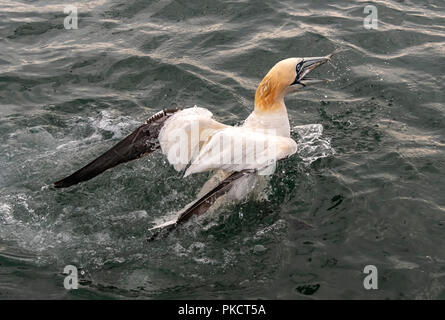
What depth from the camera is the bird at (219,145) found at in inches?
236

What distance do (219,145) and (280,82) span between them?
1379 mm

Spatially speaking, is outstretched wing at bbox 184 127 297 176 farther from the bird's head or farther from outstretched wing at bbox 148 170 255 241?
the bird's head

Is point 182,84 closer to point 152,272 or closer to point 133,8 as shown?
point 133,8

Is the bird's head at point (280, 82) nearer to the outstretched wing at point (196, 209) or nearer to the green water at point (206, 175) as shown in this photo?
the green water at point (206, 175)

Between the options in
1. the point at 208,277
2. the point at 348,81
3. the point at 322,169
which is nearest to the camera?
the point at 208,277

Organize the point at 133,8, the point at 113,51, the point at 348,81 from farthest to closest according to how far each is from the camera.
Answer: the point at 133,8 < the point at 113,51 < the point at 348,81

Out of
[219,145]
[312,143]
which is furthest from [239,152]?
[312,143]

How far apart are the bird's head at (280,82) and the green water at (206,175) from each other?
0.85 m

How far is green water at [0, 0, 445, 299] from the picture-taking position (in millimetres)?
5715

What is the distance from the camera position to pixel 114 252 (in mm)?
6012

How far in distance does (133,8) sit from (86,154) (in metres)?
4.99

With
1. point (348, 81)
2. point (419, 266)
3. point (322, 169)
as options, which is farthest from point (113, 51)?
point (419, 266)

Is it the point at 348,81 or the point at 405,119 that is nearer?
the point at 405,119

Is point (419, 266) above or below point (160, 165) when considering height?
Answer: below
